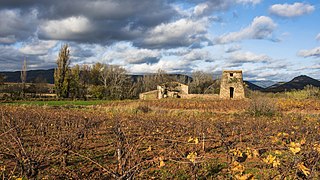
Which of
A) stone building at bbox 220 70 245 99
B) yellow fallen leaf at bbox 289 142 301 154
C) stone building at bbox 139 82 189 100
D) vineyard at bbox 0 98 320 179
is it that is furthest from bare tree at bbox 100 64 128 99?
yellow fallen leaf at bbox 289 142 301 154

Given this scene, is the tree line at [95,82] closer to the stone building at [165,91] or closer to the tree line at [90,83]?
the tree line at [90,83]

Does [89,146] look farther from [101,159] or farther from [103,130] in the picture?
[103,130]

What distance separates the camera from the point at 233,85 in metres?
A: 37.5

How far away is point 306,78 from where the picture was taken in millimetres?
133375

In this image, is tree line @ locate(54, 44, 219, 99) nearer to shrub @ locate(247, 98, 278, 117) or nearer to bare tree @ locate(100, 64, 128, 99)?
bare tree @ locate(100, 64, 128, 99)

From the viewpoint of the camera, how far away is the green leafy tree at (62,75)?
5075cm

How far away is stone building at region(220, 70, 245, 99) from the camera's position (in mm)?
37312

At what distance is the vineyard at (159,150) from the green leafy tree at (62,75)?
122 feet

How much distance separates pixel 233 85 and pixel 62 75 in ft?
101

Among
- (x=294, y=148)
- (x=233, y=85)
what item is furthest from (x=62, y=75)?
(x=294, y=148)

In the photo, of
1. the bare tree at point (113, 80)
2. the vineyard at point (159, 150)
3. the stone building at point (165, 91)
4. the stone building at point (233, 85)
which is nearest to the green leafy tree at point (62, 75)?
the bare tree at point (113, 80)

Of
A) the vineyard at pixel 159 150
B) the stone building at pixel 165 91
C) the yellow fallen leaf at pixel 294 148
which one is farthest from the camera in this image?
the stone building at pixel 165 91

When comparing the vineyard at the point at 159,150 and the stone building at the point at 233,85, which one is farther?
the stone building at the point at 233,85

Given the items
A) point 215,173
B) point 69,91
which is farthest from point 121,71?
point 215,173
